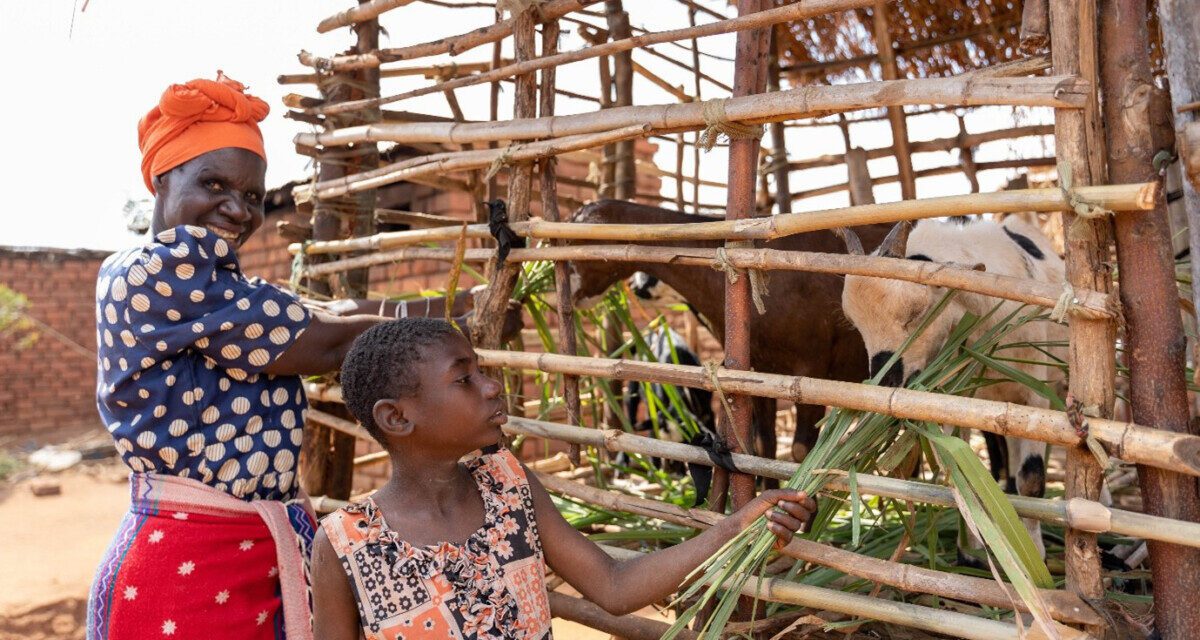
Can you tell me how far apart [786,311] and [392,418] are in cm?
237

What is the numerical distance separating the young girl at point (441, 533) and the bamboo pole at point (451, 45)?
4.68 ft

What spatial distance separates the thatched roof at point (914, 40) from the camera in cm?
512

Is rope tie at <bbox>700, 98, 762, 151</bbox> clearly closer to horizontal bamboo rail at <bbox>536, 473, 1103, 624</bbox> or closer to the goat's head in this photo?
the goat's head

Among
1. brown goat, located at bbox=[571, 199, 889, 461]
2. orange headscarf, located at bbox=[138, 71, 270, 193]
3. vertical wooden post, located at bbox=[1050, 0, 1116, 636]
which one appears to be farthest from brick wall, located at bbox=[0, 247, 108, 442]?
vertical wooden post, located at bbox=[1050, 0, 1116, 636]

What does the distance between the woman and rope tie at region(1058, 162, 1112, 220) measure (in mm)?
1644

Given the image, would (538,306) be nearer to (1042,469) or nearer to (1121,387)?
(1042,469)

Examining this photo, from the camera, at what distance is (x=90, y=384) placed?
42.4ft

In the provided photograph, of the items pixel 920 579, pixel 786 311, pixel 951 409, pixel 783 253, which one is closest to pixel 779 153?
pixel 786 311

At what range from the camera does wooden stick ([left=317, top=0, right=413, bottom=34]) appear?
11.9 feet

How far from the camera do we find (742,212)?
7.83 ft

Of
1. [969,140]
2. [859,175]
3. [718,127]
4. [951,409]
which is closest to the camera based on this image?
[951,409]

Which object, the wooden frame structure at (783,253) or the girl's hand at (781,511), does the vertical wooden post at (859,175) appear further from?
the girl's hand at (781,511)

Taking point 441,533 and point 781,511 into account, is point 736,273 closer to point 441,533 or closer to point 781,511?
point 781,511

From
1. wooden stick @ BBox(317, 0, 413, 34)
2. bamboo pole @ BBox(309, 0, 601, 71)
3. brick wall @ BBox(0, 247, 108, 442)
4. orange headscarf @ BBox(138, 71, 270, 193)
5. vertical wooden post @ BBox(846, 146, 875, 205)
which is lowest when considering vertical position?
brick wall @ BBox(0, 247, 108, 442)
